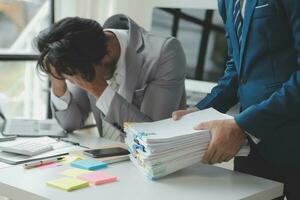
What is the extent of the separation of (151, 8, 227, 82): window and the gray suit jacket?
1302 millimetres

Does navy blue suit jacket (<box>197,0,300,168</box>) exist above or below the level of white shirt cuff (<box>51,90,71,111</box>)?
above

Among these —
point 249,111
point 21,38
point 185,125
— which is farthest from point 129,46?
point 21,38

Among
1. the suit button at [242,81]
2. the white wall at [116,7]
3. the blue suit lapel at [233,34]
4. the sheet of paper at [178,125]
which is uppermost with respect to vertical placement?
the blue suit lapel at [233,34]

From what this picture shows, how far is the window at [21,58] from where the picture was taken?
3.01m

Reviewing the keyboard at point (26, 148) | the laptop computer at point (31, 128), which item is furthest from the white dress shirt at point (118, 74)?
the keyboard at point (26, 148)

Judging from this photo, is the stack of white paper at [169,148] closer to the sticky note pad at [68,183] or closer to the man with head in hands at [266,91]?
the man with head in hands at [266,91]

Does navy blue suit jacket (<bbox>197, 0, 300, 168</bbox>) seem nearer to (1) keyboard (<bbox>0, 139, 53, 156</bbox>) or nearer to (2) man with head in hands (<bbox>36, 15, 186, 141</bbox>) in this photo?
(2) man with head in hands (<bbox>36, 15, 186, 141</bbox>)

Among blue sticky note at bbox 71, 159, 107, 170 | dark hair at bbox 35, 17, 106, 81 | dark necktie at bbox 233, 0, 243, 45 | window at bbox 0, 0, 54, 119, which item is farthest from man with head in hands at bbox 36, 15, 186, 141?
window at bbox 0, 0, 54, 119

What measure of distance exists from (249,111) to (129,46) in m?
0.72

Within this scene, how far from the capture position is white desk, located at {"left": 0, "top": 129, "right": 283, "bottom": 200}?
3.39ft

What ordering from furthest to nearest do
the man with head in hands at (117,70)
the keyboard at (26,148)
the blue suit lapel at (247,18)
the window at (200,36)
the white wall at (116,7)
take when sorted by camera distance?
the white wall at (116,7)
the window at (200,36)
the man with head in hands at (117,70)
the keyboard at (26,148)
the blue suit lapel at (247,18)

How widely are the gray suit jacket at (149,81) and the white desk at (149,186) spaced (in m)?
0.38

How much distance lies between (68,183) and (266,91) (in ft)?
1.82

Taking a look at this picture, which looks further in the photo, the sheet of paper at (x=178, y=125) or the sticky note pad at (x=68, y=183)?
the sheet of paper at (x=178, y=125)
